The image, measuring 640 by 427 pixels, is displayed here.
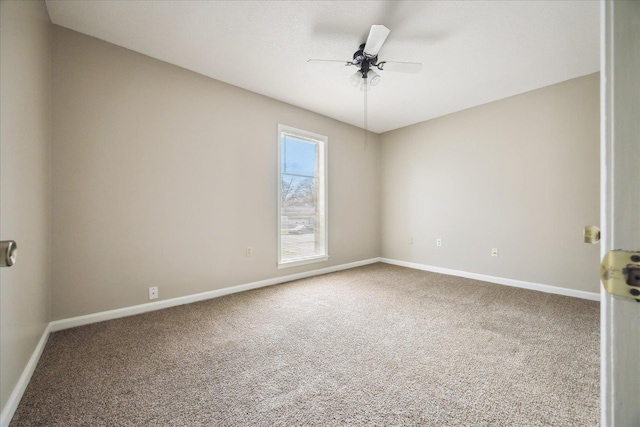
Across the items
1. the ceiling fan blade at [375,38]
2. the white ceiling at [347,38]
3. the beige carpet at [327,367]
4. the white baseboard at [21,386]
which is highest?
the white ceiling at [347,38]

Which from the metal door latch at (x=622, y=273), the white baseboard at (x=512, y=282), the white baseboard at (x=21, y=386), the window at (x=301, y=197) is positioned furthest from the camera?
the window at (x=301, y=197)

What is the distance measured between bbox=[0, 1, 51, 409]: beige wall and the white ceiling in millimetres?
656

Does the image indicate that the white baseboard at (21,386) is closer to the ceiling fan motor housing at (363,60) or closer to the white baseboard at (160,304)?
the white baseboard at (160,304)

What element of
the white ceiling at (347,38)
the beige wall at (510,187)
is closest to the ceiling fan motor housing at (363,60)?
the white ceiling at (347,38)

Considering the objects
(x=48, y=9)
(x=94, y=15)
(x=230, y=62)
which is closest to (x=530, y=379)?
(x=230, y=62)

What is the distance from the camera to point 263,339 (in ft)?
6.77

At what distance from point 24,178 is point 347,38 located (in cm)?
257

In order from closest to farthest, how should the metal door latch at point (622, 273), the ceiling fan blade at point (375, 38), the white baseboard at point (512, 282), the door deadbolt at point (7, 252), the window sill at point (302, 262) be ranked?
the metal door latch at point (622, 273) → the door deadbolt at point (7, 252) → the ceiling fan blade at point (375, 38) → the white baseboard at point (512, 282) → the window sill at point (302, 262)

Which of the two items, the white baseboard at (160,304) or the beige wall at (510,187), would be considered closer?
the white baseboard at (160,304)

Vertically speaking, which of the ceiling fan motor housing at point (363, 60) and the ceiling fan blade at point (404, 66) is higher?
the ceiling fan motor housing at point (363, 60)

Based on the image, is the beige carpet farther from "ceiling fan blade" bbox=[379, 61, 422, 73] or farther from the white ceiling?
the white ceiling

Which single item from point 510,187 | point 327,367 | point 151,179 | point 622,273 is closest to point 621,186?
point 622,273

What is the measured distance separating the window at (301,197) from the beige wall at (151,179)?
0.76ft

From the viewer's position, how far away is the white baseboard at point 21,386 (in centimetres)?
123
